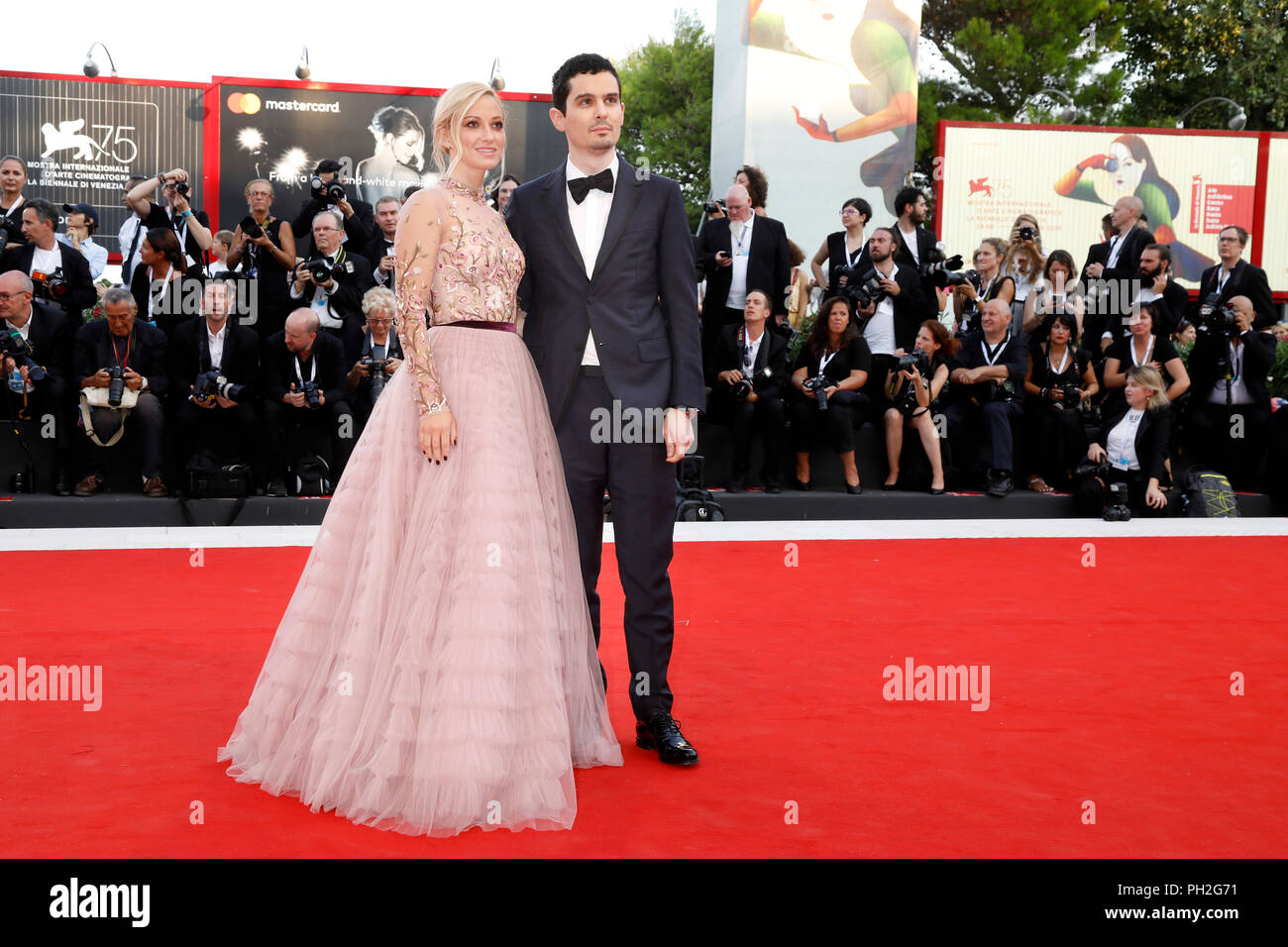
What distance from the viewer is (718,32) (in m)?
14.9

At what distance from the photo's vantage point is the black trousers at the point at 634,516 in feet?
10.1

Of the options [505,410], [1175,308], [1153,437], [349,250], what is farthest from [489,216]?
[1175,308]

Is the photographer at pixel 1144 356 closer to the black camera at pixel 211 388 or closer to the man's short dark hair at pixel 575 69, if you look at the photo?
the black camera at pixel 211 388

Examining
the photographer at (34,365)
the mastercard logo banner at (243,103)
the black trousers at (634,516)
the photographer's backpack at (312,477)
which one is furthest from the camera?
the mastercard logo banner at (243,103)

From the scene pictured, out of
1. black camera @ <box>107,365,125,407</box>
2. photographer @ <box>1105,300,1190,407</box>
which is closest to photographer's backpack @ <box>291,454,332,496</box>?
A: black camera @ <box>107,365,125,407</box>

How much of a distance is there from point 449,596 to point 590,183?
110 cm

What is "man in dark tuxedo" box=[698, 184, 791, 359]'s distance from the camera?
27.2 ft

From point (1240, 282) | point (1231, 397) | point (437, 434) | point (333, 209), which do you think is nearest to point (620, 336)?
point (437, 434)

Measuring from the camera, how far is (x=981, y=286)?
9.12 m

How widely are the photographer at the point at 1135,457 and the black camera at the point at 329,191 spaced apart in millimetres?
5265

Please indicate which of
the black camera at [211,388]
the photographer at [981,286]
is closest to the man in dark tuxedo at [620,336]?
the black camera at [211,388]

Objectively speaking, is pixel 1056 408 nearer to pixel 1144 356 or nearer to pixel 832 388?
pixel 1144 356

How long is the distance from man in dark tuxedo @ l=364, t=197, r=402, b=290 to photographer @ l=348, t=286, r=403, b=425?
0.72 feet

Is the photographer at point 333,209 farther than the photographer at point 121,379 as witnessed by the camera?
Yes
